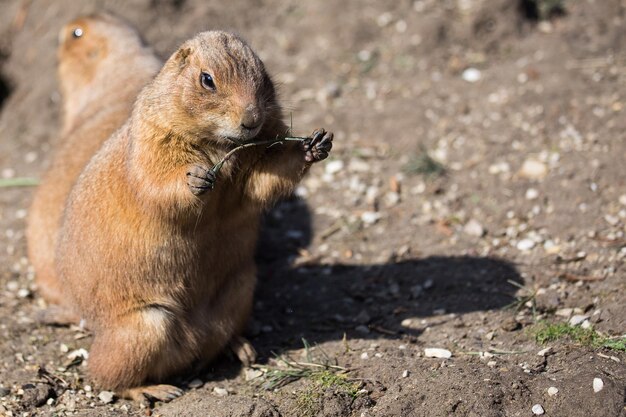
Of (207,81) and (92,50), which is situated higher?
(207,81)

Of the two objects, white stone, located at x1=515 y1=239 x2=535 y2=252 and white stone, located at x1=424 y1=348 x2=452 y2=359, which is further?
white stone, located at x1=515 y1=239 x2=535 y2=252

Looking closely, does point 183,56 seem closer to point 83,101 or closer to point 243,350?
point 243,350

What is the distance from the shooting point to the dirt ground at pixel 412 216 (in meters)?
4.68

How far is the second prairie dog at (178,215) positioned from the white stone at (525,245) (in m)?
2.01

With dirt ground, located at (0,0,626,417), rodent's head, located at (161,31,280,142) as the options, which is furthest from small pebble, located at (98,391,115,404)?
rodent's head, located at (161,31,280,142)

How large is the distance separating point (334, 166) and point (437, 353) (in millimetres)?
2700

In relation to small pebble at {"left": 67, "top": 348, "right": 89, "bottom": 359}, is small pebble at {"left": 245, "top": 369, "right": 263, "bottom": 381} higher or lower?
lower

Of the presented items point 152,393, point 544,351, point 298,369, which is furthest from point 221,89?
point 544,351

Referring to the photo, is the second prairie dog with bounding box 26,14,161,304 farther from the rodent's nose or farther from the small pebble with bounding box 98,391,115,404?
the rodent's nose

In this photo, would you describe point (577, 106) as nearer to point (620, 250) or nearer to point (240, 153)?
point (620, 250)

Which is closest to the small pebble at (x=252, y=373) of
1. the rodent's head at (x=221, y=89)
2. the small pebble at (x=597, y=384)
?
the rodent's head at (x=221, y=89)

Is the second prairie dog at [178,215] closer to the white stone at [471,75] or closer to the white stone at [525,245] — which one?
the white stone at [525,245]

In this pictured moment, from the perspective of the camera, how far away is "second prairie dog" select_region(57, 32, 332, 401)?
4359 millimetres

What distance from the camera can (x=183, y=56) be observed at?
4551 mm
